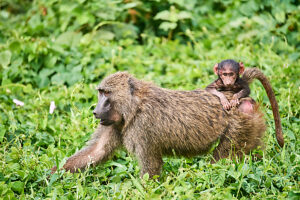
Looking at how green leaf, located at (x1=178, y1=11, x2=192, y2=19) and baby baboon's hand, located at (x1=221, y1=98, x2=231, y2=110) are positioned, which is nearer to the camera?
baby baboon's hand, located at (x1=221, y1=98, x2=231, y2=110)

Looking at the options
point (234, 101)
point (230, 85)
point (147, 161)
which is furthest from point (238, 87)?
point (147, 161)

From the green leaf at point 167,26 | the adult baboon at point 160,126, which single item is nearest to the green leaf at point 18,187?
the adult baboon at point 160,126

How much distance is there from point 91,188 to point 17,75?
3.13 m

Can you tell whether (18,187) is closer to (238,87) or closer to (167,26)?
(238,87)

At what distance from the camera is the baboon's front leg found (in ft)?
13.1

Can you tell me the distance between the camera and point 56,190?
3582mm

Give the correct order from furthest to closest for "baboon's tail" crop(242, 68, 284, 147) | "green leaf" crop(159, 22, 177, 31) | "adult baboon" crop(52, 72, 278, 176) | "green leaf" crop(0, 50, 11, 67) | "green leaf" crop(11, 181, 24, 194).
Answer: "green leaf" crop(159, 22, 177, 31)
"green leaf" crop(0, 50, 11, 67)
"baboon's tail" crop(242, 68, 284, 147)
"adult baboon" crop(52, 72, 278, 176)
"green leaf" crop(11, 181, 24, 194)

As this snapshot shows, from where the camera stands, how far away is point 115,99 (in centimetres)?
375

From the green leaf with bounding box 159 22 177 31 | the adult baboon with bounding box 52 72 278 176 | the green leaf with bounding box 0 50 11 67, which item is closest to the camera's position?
the adult baboon with bounding box 52 72 278 176

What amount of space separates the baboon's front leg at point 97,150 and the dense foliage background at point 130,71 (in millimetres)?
144

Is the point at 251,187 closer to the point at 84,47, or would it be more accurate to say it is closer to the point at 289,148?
the point at 289,148

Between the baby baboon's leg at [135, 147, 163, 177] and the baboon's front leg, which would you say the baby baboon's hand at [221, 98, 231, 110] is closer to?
the baby baboon's leg at [135, 147, 163, 177]

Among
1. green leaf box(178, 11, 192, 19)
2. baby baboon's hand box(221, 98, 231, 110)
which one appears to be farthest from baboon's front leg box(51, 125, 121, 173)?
green leaf box(178, 11, 192, 19)

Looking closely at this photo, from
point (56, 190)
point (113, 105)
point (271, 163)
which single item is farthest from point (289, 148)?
point (56, 190)
